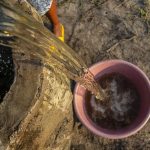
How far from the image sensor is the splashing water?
7.36 feet

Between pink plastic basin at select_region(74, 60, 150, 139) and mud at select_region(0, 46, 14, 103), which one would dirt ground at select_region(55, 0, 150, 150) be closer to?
pink plastic basin at select_region(74, 60, 150, 139)

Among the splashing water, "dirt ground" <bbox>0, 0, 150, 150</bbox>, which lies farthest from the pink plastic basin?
the splashing water

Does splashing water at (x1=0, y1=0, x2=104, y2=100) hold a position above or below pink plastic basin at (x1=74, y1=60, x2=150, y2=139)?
above

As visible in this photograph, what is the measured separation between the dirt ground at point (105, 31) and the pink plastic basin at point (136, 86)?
238mm

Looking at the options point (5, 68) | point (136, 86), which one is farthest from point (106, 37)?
point (5, 68)

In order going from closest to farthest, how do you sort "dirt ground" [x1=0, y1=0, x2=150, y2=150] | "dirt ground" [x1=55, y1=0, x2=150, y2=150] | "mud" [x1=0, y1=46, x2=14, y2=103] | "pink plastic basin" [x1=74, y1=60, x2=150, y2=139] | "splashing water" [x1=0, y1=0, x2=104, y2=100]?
1. "splashing water" [x1=0, y1=0, x2=104, y2=100]
2. "mud" [x1=0, y1=46, x2=14, y2=103]
3. "pink plastic basin" [x1=74, y1=60, x2=150, y2=139]
4. "dirt ground" [x1=0, y1=0, x2=150, y2=150]
5. "dirt ground" [x1=55, y1=0, x2=150, y2=150]

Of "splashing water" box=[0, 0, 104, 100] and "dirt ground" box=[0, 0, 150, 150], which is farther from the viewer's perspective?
"dirt ground" box=[0, 0, 150, 150]

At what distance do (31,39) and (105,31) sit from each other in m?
1.13

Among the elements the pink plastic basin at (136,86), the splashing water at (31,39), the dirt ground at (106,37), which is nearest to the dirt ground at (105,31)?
the dirt ground at (106,37)

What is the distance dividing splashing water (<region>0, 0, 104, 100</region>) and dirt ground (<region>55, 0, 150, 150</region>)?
65 centimetres

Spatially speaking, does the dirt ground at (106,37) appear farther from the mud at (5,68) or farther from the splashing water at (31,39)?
the mud at (5,68)

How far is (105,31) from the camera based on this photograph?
131 inches

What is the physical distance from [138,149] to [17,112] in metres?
1.19

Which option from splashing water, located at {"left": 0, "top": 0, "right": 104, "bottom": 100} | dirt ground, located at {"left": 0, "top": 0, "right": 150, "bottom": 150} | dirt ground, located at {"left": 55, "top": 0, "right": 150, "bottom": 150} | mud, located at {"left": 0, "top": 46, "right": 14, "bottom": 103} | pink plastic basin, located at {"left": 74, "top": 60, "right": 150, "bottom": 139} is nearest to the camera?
splashing water, located at {"left": 0, "top": 0, "right": 104, "bottom": 100}
